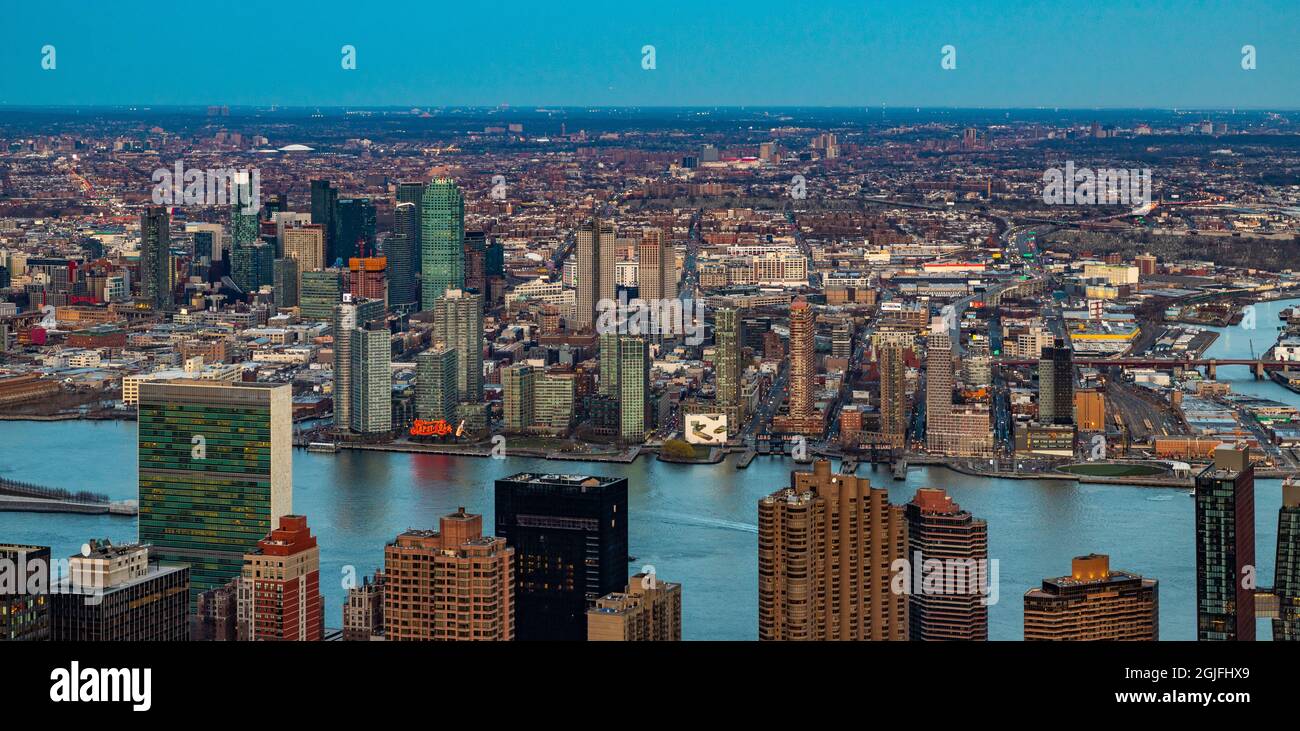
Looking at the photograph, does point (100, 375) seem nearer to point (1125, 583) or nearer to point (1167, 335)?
point (1167, 335)

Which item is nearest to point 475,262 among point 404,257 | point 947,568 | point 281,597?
point 404,257

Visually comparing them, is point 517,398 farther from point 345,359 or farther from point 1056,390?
point 1056,390

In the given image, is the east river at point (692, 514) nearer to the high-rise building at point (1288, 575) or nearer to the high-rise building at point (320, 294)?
the high-rise building at point (1288, 575)

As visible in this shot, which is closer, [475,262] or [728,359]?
[728,359]

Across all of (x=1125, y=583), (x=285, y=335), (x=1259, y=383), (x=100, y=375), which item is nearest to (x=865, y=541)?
(x=1125, y=583)

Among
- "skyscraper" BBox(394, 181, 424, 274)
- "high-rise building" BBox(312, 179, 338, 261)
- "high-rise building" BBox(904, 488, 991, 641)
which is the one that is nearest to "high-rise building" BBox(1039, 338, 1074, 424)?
"high-rise building" BBox(904, 488, 991, 641)
